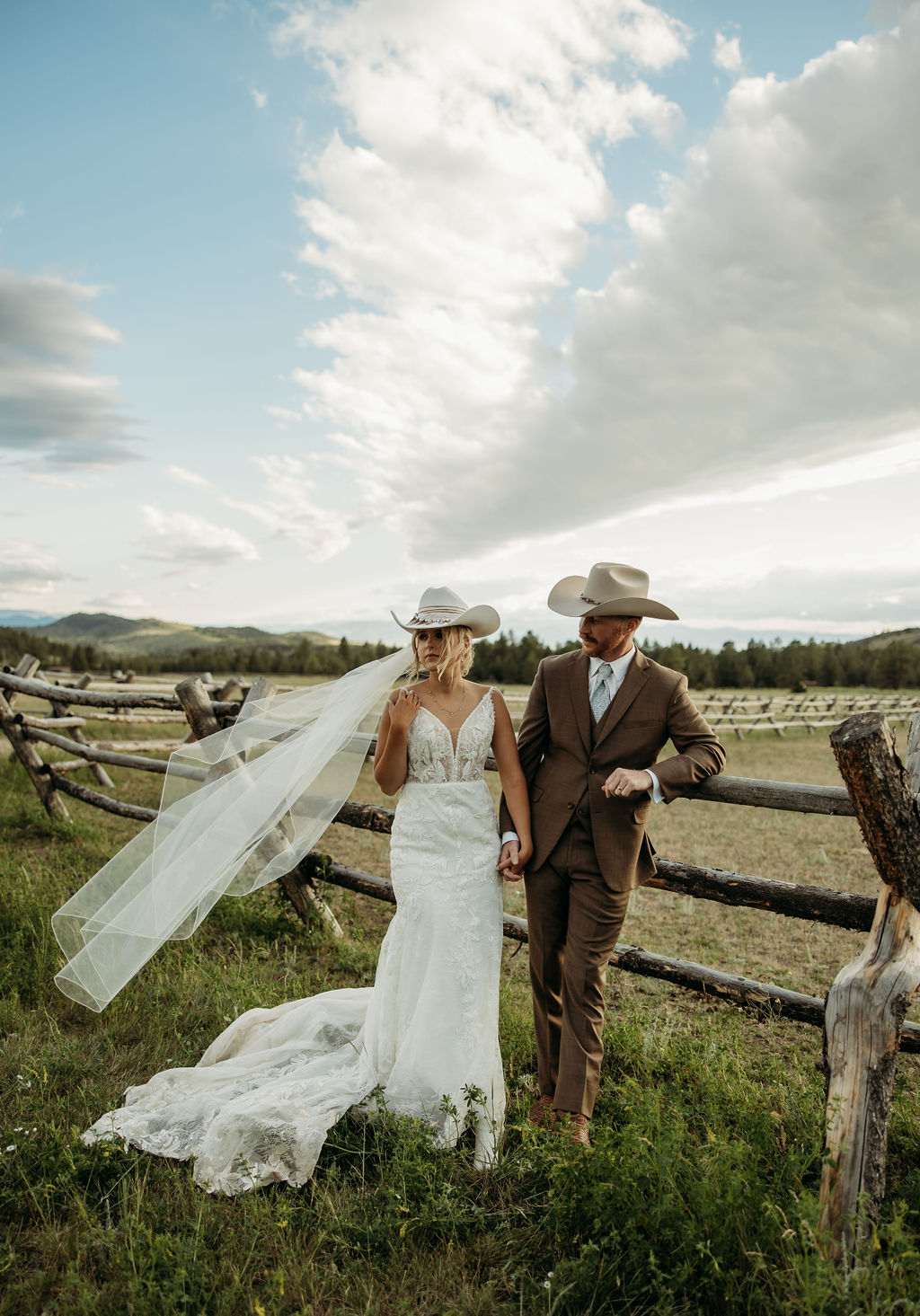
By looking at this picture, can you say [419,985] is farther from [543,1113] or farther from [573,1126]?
[573,1126]

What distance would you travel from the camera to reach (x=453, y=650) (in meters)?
3.50

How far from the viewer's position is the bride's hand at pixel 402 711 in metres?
3.37

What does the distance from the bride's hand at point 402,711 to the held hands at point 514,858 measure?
72 centimetres

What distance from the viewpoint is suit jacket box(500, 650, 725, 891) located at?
10.4 feet

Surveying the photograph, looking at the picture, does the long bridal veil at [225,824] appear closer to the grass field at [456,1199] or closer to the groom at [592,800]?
the grass field at [456,1199]

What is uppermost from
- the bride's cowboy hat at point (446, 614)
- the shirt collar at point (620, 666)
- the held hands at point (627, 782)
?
the bride's cowboy hat at point (446, 614)

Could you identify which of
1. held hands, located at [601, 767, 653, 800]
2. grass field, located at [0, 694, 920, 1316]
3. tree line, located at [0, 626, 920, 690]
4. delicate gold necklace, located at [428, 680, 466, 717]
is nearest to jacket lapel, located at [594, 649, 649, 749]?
held hands, located at [601, 767, 653, 800]

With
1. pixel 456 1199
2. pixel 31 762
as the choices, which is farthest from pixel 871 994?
pixel 31 762

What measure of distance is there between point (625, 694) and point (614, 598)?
0.41 m

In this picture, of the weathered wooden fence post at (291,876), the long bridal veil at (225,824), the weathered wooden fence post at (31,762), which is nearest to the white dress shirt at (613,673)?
the long bridal veil at (225,824)

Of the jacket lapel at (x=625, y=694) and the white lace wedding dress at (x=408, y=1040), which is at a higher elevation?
the jacket lapel at (x=625, y=694)

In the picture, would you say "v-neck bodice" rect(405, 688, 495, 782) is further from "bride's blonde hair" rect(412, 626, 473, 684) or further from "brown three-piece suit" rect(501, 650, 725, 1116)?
"brown three-piece suit" rect(501, 650, 725, 1116)

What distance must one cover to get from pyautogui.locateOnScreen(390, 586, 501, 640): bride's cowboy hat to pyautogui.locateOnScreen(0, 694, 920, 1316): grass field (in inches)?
79.3

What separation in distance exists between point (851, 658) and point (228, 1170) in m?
72.4
